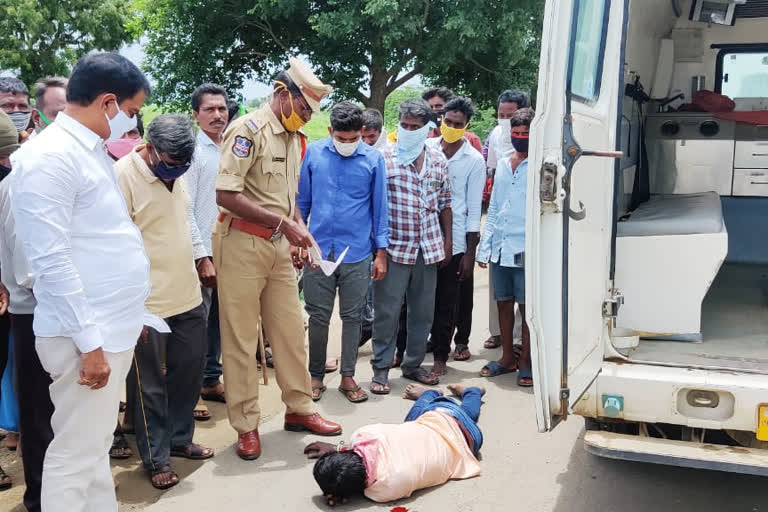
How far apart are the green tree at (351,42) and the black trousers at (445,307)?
13421mm

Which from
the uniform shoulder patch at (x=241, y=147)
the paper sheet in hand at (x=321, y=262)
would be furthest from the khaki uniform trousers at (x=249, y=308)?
the uniform shoulder patch at (x=241, y=147)

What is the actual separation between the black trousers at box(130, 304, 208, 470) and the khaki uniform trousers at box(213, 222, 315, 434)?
0.17 metres

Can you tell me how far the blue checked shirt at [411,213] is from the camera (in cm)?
545

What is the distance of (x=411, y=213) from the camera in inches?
214

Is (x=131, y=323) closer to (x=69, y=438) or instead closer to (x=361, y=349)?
(x=69, y=438)

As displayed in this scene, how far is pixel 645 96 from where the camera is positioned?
5.38 m

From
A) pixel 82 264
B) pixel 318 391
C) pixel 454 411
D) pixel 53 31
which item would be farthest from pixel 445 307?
pixel 53 31

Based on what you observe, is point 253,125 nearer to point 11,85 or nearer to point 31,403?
point 31,403

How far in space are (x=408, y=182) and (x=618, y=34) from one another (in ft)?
7.44

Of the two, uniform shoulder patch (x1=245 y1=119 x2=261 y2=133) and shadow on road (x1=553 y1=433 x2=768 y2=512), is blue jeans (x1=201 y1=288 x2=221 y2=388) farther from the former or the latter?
shadow on road (x1=553 y1=433 x2=768 y2=512)

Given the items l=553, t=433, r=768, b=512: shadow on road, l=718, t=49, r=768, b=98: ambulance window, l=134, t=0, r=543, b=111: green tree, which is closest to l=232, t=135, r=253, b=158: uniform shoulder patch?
l=553, t=433, r=768, b=512: shadow on road

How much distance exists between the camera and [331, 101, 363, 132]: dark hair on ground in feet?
16.2

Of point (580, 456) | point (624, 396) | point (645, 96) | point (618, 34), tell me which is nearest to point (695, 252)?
point (624, 396)

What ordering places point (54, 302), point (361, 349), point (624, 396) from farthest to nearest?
1. point (361, 349)
2. point (624, 396)
3. point (54, 302)
